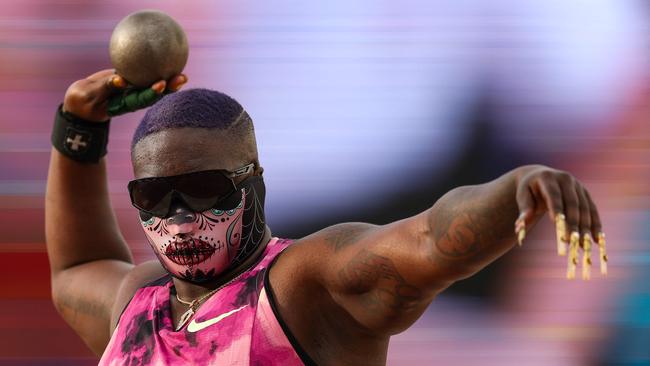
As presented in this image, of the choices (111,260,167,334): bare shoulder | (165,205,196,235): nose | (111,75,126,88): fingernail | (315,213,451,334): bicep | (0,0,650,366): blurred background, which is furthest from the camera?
(0,0,650,366): blurred background

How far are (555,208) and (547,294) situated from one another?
11.7ft

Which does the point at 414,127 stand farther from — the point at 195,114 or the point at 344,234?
the point at 344,234

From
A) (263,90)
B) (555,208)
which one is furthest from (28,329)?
A: (555,208)

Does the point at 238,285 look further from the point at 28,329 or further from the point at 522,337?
the point at 28,329

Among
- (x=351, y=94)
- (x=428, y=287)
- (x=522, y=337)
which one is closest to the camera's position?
(x=428, y=287)

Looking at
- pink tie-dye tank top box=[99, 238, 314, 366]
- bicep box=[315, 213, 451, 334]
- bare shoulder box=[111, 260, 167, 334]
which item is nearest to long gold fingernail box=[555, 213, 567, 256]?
bicep box=[315, 213, 451, 334]

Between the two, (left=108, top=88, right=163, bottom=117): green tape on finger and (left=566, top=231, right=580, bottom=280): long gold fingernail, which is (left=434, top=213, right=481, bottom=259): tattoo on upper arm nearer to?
(left=566, top=231, right=580, bottom=280): long gold fingernail

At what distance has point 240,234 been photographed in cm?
349

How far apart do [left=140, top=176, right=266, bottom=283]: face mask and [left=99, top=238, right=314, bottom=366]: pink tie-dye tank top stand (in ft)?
0.23

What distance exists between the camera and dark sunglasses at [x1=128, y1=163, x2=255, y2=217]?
3379 mm

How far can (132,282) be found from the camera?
3.92 meters

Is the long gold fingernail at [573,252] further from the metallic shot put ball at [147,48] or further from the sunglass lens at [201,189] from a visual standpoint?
the metallic shot put ball at [147,48]

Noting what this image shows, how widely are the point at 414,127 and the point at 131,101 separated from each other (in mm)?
2320

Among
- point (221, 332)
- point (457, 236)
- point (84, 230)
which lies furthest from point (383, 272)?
point (84, 230)
